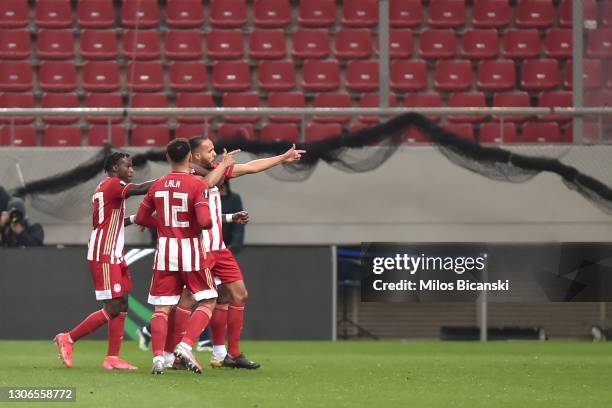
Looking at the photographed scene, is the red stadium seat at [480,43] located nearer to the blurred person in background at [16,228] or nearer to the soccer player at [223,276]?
the blurred person in background at [16,228]

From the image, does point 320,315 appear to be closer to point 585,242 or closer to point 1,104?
point 585,242

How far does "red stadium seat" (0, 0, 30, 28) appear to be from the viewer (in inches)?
782

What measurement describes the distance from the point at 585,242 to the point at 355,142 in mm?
2979

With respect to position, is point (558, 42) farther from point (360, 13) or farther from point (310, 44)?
point (310, 44)

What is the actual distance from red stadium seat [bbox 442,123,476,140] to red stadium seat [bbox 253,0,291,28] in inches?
177

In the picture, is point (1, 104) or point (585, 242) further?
point (1, 104)

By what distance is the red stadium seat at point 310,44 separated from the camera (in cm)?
1939

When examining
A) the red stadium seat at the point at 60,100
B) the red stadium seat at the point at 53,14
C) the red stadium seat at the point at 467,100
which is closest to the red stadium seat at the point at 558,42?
the red stadium seat at the point at 467,100

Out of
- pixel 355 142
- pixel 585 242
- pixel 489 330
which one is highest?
pixel 355 142

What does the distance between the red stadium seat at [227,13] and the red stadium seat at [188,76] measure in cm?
84

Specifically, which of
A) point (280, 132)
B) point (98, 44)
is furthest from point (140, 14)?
point (280, 132)

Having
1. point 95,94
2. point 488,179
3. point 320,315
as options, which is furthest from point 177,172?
point 95,94

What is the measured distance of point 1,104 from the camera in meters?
18.7

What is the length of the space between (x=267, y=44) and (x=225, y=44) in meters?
0.63
